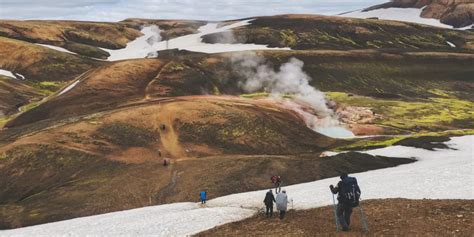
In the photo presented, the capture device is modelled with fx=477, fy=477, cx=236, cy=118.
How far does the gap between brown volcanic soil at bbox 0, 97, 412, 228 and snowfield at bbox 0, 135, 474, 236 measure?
268 inches

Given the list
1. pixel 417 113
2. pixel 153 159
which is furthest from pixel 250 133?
pixel 417 113

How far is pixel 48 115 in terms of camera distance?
299ft

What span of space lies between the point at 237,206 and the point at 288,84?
280 feet

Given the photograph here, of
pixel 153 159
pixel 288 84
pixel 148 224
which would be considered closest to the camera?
pixel 148 224

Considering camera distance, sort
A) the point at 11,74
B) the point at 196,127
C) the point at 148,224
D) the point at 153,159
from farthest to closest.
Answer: the point at 11,74, the point at 196,127, the point at 153,159, the point at 148,224

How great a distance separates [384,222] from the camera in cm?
2545

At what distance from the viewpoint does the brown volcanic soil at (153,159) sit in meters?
49.9

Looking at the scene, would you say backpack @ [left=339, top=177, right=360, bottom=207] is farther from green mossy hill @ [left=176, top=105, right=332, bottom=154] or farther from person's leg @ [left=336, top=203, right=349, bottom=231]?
green mossy hill @ [left=176, top=105, right=332, bottom=154]

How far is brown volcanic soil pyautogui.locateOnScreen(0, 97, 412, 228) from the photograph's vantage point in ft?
164

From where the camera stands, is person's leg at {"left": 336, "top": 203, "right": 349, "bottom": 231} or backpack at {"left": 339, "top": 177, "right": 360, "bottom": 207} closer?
backpack at {"left": 339, "top": 177, "right": 360, "bottom": 207}

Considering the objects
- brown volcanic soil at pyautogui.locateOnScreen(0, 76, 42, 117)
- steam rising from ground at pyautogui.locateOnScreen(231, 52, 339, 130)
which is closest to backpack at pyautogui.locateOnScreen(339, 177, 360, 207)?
steam rising from ground at pyautogui.locateOnScreen(231, 52, 339, 130)

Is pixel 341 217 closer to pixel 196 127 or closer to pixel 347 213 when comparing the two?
pixel 347 213

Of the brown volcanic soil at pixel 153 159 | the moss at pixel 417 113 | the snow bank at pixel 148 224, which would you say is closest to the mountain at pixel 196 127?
the brown volcanic soil at pixel 153 159

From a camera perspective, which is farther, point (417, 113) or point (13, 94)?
point (13, 94)
